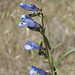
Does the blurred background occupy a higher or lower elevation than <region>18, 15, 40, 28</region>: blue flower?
lower

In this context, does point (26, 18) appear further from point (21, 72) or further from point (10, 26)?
point (10, 26)

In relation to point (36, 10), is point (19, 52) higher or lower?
lower

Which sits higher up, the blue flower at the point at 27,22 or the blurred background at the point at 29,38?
the blue flower at the point at 27,22

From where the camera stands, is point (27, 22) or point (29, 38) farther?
point (29, 38)

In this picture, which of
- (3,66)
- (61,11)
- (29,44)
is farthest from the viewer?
(61,11)

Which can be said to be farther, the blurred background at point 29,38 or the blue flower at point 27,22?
the blurred background at point 29,38

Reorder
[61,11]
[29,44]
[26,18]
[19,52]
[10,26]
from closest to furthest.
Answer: [26,18] → [29,44] → [19,52] → [10,26] → [61,11]

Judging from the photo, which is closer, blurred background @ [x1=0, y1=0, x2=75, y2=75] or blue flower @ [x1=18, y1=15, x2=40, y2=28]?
blue flower @ [x1=18, y1=15, x2=40, y2=28]

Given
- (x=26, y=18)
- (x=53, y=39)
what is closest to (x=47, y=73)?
(x=26, y=18)
